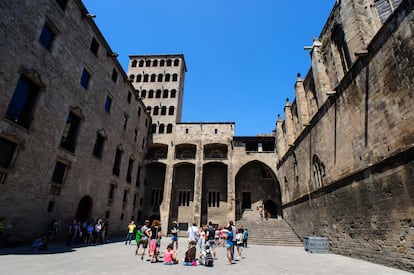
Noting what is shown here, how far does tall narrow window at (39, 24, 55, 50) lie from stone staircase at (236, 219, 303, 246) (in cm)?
2048

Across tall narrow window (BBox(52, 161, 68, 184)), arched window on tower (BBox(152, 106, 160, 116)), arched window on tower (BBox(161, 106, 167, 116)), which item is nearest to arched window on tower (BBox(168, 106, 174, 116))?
arched window on tower (BBox(161, 106, 167, 116))

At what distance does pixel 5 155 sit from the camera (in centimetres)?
948

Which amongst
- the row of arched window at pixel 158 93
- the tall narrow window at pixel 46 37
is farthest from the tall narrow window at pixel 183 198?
the tall narrow window at pixel 46 37

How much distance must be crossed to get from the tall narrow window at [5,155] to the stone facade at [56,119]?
0.11ft

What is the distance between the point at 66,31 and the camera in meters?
13.0

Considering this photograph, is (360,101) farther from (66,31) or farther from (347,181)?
(66,31)

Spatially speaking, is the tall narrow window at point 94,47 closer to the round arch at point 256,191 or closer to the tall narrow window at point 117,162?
the tall narrow window at point 117,162

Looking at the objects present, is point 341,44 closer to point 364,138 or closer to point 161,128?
point 364,138

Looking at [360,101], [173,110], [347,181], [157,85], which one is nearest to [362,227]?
[347,181]

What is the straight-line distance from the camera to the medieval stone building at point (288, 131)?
320 inches

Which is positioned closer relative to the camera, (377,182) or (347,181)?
(377,182)

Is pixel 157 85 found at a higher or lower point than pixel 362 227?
higher

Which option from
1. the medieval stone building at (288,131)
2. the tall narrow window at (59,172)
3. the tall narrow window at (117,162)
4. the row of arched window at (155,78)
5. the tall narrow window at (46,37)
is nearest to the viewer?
the medieval stone building at (288,131)

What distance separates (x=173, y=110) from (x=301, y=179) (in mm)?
19765
